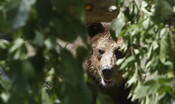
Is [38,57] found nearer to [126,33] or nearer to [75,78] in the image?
[75,78]

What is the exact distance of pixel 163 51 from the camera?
229 centimetres

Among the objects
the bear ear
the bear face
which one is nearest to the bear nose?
the bear face

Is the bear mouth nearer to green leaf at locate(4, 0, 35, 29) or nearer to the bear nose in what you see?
the bear nose

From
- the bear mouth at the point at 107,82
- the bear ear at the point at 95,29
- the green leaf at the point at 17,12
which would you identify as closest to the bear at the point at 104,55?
the bear ear at the point at 95,29

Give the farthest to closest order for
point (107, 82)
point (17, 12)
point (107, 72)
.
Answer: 1. point (107, 82)
2. point (107, 72)
3. point (17, 12)

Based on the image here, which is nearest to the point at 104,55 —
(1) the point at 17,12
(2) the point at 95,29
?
(2) the point at 95,29

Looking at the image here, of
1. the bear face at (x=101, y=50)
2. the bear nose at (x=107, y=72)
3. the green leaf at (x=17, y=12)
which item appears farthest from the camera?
the bear face at (x=101, y=50)

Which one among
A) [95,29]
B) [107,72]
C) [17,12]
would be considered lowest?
[107,72]

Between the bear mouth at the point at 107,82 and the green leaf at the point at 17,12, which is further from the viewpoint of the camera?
the bear mouth at the point at 107,82

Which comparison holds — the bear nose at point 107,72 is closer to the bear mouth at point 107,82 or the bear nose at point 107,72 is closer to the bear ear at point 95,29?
the bear mouth at point 107,82

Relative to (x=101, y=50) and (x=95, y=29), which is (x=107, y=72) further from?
(x=95, y=29)

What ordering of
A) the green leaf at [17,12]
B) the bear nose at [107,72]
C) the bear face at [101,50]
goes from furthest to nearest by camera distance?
the bear face at [101,50] < the bear nose at [107,72] < the green leaf at [17,12]

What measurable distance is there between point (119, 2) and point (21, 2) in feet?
5.29

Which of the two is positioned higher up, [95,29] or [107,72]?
[95,29]
